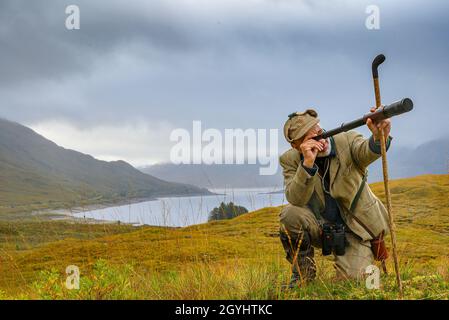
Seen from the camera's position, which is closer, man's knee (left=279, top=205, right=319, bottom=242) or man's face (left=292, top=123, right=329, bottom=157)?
man's face (left=292, top=123, right=329, bottom=157)

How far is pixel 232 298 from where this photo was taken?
170 inches

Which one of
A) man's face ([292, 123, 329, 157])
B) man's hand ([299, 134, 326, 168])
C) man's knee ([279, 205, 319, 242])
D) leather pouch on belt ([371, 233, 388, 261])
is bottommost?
leather pouch on belt ([371, 233, 388, 261])

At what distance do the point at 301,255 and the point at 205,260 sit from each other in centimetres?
128

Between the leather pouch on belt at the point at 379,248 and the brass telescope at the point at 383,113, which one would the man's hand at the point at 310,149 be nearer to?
the brass telescope at the point at 383,113

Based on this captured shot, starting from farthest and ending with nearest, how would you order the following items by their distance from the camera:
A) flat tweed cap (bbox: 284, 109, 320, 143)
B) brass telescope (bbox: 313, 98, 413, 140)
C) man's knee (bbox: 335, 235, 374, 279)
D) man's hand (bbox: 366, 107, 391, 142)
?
1. man's knee (bbox: 335, 235, 374, 279)
2. flat tweed cap (bbox: 284, 109, 320, 143)
3. man's hand (bbox: 366, 107, 391, 142)
4. brass telescope (bbox: 313, 98, 413, 140)

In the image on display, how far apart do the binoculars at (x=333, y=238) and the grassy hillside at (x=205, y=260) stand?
0.35 meters

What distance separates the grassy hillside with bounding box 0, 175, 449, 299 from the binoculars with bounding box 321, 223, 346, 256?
35 centimetres

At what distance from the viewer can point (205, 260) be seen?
231 inches

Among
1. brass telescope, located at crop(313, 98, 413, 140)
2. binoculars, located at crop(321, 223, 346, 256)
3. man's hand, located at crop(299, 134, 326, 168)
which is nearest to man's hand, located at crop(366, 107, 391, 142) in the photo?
brass telescope, located at crop(313, 98, 413, 140)

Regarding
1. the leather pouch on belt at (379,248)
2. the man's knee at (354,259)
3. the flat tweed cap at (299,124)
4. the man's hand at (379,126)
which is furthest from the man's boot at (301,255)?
the man's hand at (379,126)

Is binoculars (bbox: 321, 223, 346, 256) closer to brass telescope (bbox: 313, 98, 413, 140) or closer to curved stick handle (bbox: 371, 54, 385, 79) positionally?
brass telescope (bbox: 313, 98, 413, 140)

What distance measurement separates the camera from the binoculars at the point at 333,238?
198 inches

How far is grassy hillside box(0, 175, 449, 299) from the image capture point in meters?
4.62

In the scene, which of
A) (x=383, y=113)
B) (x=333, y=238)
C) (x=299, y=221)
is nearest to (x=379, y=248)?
(x=333, y=238)
